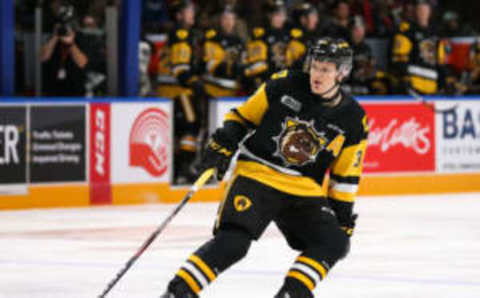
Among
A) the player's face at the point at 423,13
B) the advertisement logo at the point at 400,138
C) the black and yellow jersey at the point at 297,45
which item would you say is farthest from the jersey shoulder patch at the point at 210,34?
the player's face at the point at 423,13

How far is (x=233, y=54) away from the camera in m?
13.0

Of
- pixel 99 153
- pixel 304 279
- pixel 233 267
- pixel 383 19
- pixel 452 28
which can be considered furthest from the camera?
pixel 452 28

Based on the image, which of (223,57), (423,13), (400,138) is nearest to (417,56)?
(423,13)

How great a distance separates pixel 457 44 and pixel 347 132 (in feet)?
32.7

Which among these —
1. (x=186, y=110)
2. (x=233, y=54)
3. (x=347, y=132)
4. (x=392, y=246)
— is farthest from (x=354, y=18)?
(x=347, y=132)

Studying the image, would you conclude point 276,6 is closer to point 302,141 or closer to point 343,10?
point 343,10

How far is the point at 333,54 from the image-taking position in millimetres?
5875

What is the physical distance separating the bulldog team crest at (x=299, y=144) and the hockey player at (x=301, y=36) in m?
7.29

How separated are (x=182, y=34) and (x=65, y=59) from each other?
3.89ft

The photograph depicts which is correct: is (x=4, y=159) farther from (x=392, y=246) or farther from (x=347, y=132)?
(x=347, y=132)

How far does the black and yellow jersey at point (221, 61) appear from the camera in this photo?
12.9 metres

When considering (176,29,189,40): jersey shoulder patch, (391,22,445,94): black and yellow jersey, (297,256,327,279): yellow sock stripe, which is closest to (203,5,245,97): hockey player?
(176,29,189,40): jersey shoulder patch

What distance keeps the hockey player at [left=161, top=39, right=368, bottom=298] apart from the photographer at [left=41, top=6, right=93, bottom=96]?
5.80 metres

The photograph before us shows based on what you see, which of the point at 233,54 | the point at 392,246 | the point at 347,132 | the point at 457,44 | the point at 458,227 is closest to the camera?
the point at 347,132
